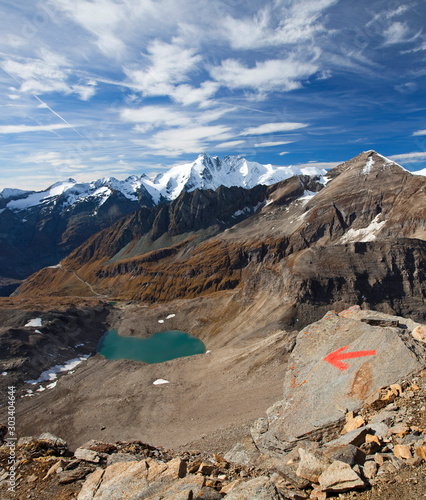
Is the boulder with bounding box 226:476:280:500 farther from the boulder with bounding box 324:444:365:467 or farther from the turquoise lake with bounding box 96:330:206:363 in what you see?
the turquoise lake with bounding box 96:330:206:363

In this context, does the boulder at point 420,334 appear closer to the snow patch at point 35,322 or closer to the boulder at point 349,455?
the boulder at point 349,455

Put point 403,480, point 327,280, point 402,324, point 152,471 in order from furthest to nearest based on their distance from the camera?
point 327,280 → point 402,324 → point 152,471 → point 403,480

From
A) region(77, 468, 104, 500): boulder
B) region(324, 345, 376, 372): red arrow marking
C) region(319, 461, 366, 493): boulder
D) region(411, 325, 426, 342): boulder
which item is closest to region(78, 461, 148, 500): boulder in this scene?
region(77, 468, 104, 500): boulder

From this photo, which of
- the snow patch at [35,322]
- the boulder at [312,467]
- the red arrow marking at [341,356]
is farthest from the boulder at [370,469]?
the snow patch at [35,322]

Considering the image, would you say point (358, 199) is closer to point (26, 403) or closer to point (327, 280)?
point (327, 280)

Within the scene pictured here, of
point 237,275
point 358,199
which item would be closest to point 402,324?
point 237,275

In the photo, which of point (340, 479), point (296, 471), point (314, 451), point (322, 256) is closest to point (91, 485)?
point (296, 471)
